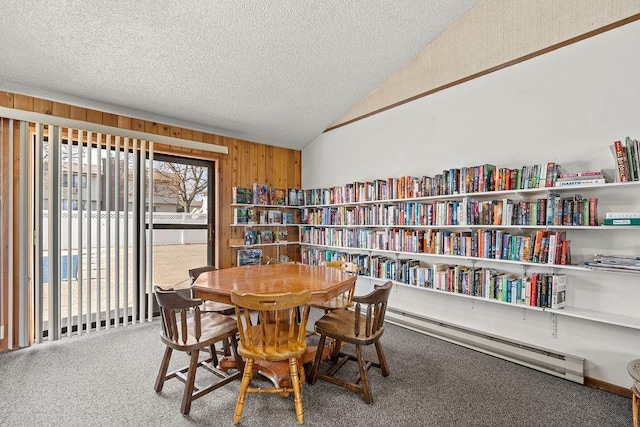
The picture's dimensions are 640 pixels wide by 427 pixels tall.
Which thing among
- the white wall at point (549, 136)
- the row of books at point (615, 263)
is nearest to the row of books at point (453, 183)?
the white wall at point (549, 136)

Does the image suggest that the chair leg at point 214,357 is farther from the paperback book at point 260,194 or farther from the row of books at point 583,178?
the row of books at point 583,178

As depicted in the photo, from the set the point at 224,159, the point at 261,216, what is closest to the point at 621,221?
the point at 261,216

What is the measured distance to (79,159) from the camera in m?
3.24

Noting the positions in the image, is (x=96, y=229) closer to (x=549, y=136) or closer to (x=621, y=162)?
(x=549, y=136)

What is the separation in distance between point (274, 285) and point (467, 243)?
6.37 ft

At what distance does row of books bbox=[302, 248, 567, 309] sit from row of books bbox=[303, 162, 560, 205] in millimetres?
765

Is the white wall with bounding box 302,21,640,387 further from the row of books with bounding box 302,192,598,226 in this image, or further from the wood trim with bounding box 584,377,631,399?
the row of books with bounding box 302,192,598,226

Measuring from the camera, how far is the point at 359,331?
7.30 ft

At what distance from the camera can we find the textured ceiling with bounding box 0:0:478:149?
2441 millimetres

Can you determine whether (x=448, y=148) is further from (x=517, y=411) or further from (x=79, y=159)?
(x=79, y=159)

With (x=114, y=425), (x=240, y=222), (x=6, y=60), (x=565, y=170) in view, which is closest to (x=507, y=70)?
(x=565, y=170)

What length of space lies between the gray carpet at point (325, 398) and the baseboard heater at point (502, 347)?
70 millimetres

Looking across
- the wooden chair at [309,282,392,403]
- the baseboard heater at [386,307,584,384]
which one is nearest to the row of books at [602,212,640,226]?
the baseboard heater at [386,307,584,384]

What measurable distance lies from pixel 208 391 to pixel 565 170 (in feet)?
10.7
